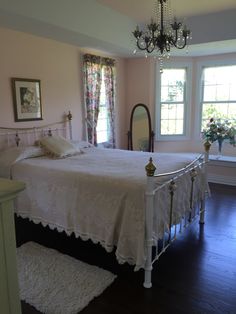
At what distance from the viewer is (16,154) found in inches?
126

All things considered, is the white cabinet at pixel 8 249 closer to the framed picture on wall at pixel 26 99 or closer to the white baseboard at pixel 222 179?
the framed picture on wall at pixel 26 99

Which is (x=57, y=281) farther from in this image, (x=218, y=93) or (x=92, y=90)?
(x=218, y=93)

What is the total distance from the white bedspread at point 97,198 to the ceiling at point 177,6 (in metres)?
2.11

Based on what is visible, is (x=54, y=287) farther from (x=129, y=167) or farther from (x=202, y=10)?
(x=202, y=10)

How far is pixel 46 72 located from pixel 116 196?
2453mm

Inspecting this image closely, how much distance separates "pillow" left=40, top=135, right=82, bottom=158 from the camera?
3412mm

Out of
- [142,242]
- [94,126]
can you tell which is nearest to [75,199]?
[142,242]

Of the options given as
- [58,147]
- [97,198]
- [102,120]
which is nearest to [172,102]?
[102,120]

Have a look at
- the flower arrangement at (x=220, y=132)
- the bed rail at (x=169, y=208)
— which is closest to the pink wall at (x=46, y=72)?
the bed rail at (x=169, y=208)

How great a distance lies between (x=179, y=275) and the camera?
234 cm

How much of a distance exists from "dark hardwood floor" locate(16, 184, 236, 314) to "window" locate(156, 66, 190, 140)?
2.67 metres

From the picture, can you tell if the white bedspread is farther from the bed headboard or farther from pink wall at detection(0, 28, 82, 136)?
pink wall at detection(0, 28, 82, 136)

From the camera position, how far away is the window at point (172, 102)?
549cm

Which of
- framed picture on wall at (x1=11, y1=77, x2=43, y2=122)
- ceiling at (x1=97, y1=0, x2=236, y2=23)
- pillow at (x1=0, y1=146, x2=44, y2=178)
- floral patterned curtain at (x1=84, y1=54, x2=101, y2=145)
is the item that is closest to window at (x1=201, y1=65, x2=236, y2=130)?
ceiling at (x1=97, y1=0, x2=236, y2=23)
